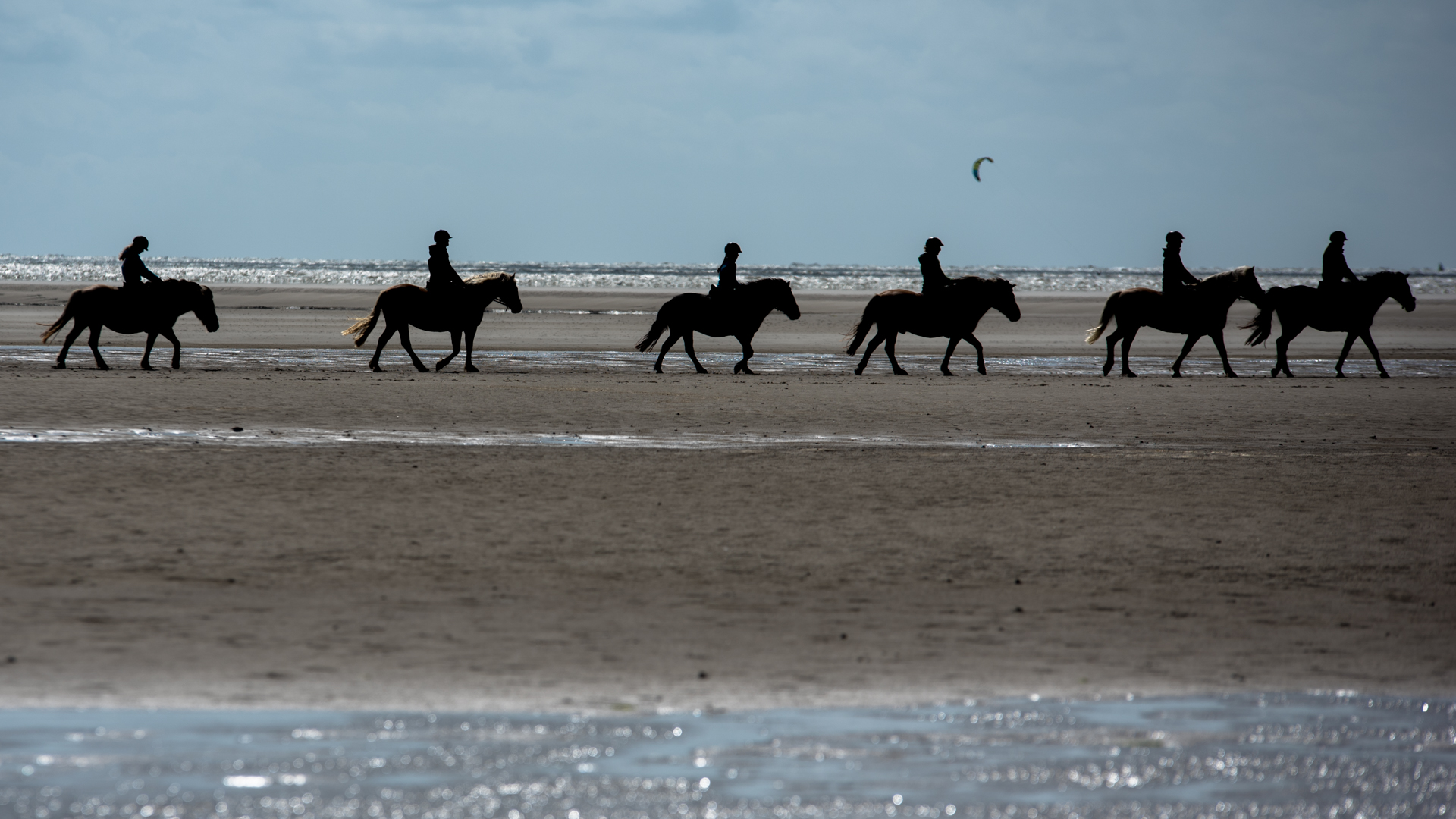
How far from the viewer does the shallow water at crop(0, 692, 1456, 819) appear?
3.49 meters

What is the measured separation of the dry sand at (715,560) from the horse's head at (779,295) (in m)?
6.64

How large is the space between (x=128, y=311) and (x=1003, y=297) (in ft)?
40.8

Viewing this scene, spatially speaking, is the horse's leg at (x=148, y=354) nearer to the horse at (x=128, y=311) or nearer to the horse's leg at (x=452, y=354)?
the horse at (x=128, y=311)

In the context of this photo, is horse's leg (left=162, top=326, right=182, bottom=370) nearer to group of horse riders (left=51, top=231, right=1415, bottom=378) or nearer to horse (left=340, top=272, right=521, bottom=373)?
group of horse riders (left=51, top=231, right=1415, bottom=378)

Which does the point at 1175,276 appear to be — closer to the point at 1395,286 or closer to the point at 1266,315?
the point at 1266,315

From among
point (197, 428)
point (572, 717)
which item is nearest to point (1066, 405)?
point (197, 428)

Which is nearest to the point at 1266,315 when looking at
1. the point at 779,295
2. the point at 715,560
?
the point at 779,295

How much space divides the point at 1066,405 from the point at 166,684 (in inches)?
461

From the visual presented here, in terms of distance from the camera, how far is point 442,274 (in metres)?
19.2

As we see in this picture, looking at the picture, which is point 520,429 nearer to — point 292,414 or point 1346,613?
point 292,414

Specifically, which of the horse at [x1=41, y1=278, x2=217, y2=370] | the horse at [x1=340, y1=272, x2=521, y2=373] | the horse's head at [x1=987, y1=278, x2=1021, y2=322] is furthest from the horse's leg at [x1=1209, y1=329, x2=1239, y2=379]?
the horse at [x1=41, y1=278, x2=217, y2=370]

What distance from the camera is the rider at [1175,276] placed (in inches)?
780

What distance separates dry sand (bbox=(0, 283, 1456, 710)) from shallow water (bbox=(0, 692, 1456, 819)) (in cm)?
30

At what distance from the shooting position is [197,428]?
11.4 m
